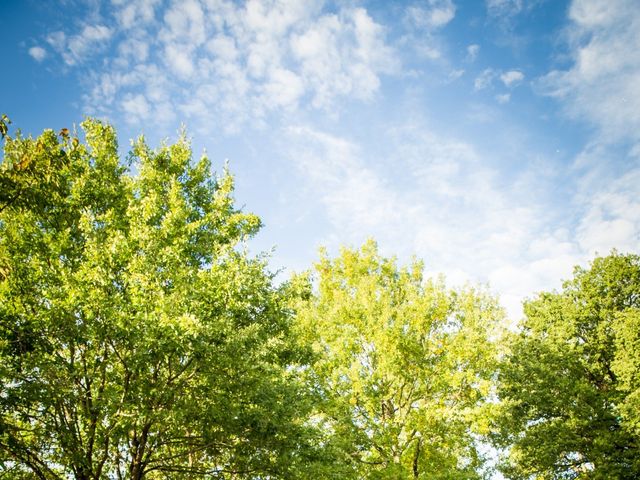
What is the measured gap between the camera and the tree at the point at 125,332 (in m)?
8.61

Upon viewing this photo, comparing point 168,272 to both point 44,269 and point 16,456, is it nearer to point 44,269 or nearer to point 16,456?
point 44,269

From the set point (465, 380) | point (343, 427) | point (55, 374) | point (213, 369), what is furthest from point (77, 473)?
point (465, 380)

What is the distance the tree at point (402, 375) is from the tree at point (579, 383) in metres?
3.24

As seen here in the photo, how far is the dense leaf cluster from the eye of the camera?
8844mm

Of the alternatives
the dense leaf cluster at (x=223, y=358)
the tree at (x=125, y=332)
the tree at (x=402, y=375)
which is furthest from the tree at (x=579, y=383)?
the tree at (x=125, y=332)

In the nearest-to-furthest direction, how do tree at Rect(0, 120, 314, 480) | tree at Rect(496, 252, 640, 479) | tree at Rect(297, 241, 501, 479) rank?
tree at Rect(0, 120, 314, 480)
tree at Rect(297, 241, 501, 479)
tree at Rect(496, 252, 640, 479)

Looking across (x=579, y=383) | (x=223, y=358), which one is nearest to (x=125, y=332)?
(x=223, y=358)

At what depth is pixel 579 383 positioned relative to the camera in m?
21.5

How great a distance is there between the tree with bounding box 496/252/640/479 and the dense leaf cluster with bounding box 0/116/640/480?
129 millimetres

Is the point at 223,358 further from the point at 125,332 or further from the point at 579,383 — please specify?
the point at 579,383

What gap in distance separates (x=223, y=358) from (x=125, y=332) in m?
2.40

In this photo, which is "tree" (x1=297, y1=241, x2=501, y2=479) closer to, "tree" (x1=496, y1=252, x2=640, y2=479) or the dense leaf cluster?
the dense leaf cluster

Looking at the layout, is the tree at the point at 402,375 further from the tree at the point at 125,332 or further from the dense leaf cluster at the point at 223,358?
the tree at the point at 125,332

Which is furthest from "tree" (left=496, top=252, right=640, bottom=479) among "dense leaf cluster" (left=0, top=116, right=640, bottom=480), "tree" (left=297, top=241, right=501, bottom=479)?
"tree" (left=297, top=241, right=501, bottom=479)
